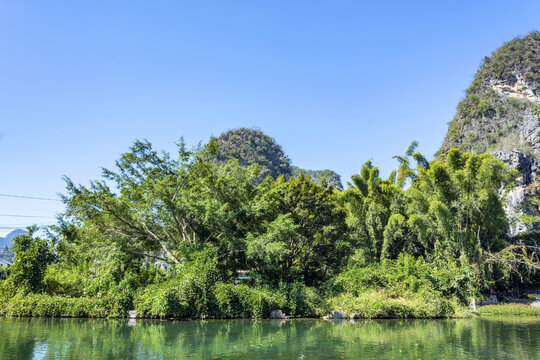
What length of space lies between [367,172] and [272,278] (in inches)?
325

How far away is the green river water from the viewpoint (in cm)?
610

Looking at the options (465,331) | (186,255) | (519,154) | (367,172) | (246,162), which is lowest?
(465,331)

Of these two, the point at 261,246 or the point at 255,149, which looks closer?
the point at 261,246

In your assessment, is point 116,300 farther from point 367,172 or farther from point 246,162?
point 246,162

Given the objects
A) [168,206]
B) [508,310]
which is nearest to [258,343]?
[168,206]

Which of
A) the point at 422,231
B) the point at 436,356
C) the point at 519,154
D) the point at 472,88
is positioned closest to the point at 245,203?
the point at 422,231

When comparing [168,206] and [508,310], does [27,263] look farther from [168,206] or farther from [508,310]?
[508,310]

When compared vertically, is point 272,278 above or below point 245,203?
below

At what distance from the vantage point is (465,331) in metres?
9.66

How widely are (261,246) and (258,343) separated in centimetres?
685

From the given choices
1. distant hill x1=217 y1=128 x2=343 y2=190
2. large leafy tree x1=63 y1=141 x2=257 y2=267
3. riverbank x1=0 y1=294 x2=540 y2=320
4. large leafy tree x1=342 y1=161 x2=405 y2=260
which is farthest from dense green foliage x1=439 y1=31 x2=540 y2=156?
large leafy tree x1=63 y1=141 x2=257 y2=267

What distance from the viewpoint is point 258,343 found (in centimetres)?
750

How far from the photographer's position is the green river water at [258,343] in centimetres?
610

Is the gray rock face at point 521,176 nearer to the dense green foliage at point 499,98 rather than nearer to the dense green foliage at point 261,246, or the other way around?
Result: the dense green foliage at point 261,246
